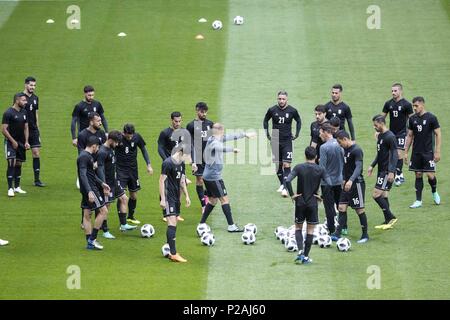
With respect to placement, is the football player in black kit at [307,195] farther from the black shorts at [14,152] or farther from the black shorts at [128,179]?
the black shorts at [14,152]

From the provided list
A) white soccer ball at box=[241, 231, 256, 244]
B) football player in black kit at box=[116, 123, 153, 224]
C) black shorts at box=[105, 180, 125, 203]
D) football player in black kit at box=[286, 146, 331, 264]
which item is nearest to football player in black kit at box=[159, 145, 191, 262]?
white soccer ball at box=[241, 231, 256, 244]

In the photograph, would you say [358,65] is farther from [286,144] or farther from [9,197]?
[9,197]

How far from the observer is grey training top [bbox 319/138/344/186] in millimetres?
20453

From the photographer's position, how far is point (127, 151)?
21.4m

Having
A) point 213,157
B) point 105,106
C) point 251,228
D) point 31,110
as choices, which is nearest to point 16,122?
point 31,110

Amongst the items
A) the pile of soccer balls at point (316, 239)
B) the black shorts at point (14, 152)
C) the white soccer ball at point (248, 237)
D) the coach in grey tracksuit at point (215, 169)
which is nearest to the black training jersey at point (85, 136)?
the coach in grey tracksuit at point (215, 169)

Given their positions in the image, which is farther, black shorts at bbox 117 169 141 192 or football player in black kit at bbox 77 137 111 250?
black shorts at bbox 117 169 141 192

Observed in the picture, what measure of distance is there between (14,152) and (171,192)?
230 inches

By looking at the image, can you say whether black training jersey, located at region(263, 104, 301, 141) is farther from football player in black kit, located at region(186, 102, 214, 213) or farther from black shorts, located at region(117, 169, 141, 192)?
black shorts, located at region(117, 169, 141, 192)

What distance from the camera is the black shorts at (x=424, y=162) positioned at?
22.4 metres

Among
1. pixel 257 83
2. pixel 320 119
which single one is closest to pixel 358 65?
pixel 257 83

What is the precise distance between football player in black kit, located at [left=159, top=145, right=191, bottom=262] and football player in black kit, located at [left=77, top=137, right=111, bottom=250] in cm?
129

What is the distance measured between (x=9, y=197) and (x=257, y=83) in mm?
9972

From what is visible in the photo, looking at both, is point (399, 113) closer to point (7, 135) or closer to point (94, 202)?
point (94, 202)
